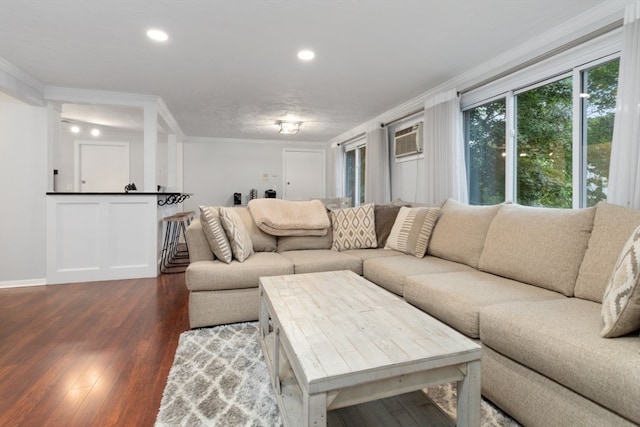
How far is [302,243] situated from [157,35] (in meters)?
2.10

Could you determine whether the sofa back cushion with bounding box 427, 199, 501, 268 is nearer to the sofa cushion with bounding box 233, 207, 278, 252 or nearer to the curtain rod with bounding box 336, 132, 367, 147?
the sofa cushion with bounding box 233, 207, 278, 252

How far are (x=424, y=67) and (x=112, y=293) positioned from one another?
384 cm

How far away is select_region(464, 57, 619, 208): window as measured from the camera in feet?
7.40

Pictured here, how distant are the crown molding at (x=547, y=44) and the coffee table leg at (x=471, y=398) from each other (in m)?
2.36

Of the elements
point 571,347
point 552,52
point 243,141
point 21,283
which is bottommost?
point 21,283

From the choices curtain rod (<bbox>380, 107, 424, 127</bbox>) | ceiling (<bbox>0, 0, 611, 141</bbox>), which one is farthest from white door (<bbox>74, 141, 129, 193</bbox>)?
curtain rod (<bbox>380, 107, 424, 127</bbox>)

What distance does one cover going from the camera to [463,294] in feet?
5.65

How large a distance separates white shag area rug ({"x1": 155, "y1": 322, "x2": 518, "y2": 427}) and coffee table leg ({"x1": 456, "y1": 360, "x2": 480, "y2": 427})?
40 centimetres

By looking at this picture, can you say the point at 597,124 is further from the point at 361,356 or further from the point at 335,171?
the point at 335,171

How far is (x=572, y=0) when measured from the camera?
200 centimetres

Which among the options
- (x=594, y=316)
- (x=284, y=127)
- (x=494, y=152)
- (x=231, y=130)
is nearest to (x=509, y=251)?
(x=594, y=316)

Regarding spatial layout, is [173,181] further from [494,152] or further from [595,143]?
[595,143]

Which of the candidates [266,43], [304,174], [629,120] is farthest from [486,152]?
[304,174]

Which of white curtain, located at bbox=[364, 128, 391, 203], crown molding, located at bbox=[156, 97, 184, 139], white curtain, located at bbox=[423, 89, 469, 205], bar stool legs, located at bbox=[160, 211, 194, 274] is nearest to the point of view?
white curtain, located at bbox=[423, 89, 469, 205]
